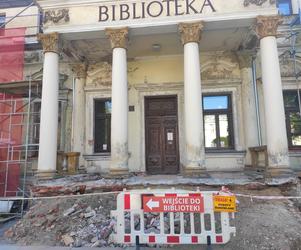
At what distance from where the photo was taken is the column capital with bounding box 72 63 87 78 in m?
12.9

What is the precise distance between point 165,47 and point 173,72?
1162mm

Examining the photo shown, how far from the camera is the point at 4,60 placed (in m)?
11.7

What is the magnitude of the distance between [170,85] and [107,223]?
23.1 feet

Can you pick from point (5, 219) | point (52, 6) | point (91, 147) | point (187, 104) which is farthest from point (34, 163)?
point (187, 104)

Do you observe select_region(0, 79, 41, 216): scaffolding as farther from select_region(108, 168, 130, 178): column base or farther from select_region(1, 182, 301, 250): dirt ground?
select_region(108, 168, 130, 178): column base

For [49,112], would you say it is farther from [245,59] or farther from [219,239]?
[245,59]

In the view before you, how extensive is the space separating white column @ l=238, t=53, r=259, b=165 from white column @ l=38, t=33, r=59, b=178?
706cm

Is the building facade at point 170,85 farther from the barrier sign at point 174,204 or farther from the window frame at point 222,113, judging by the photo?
the barrier sign at point 174,204

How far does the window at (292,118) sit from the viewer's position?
11836 mm

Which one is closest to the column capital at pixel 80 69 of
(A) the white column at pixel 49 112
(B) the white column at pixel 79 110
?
(B) the white column at pixel 79 110

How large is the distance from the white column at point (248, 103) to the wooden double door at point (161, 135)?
8.92 feet

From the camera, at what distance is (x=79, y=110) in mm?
12672

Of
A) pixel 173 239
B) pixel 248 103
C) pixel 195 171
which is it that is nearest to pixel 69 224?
pixel 173 239

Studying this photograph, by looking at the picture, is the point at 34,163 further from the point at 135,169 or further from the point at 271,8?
the point at 271,8
